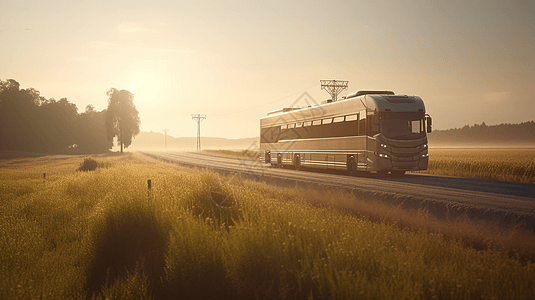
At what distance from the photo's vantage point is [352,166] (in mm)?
20438

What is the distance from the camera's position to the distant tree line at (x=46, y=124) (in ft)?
238

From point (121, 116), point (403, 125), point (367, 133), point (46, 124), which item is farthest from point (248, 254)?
point (46, 124)

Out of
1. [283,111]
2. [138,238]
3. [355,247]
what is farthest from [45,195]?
[283,111]

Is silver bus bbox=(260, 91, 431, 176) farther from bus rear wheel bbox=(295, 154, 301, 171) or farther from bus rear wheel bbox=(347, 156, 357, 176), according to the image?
bus rear wheel bbox=(295, 154, 301, 171)

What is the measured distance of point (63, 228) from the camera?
1039 cm

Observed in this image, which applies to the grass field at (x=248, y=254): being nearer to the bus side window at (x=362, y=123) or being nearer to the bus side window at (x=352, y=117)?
the bus side window at (x=362, y=123)

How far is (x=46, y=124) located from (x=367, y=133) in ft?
259

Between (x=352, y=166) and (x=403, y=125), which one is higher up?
(x=403, y=125)

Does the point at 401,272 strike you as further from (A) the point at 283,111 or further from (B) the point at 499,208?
(A) the point at 283,111

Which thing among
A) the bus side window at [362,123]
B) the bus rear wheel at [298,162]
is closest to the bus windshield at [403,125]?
the bus side window at [362,123]

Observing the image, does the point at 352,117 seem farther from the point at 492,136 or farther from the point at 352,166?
the point at 492,136

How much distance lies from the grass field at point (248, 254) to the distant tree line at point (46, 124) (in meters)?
72.1

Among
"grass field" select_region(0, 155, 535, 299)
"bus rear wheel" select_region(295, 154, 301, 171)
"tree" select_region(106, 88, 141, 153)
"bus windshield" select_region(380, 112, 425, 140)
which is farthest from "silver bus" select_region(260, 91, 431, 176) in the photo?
"tree" select_region(106, 88, 141, 153)

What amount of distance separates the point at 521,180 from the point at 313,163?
11676 millimetres
